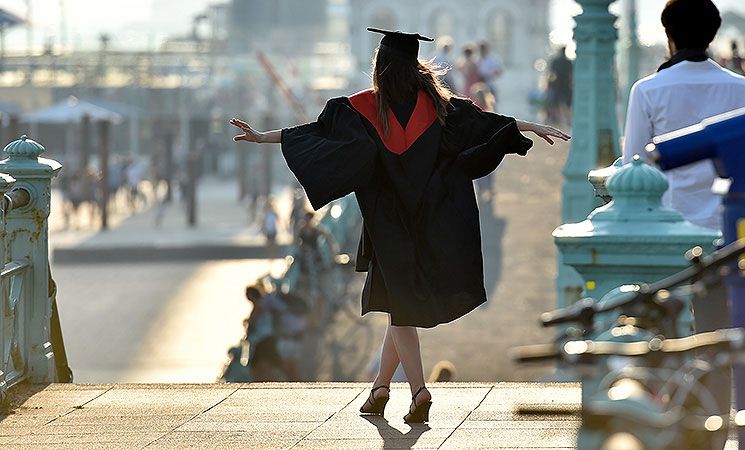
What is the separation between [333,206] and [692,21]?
75.3 ft

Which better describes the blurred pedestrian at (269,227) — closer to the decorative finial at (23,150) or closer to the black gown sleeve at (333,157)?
the decorative finial at (23,150)

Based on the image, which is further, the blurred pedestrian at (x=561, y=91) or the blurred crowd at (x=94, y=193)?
the blurred crowd at (x=94, y=193)

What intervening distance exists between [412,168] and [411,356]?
0.69 m

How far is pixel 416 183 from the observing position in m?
A: 6.43

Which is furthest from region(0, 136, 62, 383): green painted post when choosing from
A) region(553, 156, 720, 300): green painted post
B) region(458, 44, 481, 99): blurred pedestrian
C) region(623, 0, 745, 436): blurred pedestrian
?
region(458, 44, 481, 99): blurred pedestrian

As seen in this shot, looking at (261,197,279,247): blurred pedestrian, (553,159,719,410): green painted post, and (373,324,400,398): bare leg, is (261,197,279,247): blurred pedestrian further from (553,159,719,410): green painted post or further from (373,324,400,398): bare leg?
(553,159,719,410): green painted post

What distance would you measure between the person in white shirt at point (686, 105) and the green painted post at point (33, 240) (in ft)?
9.91

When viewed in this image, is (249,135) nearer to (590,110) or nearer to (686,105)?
(686,105)

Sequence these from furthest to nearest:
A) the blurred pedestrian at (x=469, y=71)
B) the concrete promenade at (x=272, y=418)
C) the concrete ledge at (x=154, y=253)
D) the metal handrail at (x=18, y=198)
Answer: the concrete ledge at (x=154, y=253) → the blurred pedestrian at (x=469, y=71) → the metal handrail at (x=18, y=198) → the concrete promenade at (x=272, y=418)

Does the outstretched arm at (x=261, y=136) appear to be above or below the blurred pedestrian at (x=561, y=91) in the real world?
above

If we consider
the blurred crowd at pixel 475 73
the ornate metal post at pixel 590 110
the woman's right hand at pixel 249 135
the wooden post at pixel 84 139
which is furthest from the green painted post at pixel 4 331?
the wooden post at pixel 84 139

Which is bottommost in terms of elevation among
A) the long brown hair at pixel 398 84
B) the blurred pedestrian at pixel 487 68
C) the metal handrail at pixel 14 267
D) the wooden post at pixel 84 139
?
the wooden post at pixel 84 139

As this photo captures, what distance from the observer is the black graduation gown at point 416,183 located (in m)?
6.41

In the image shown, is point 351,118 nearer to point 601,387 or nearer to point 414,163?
point 414,163
